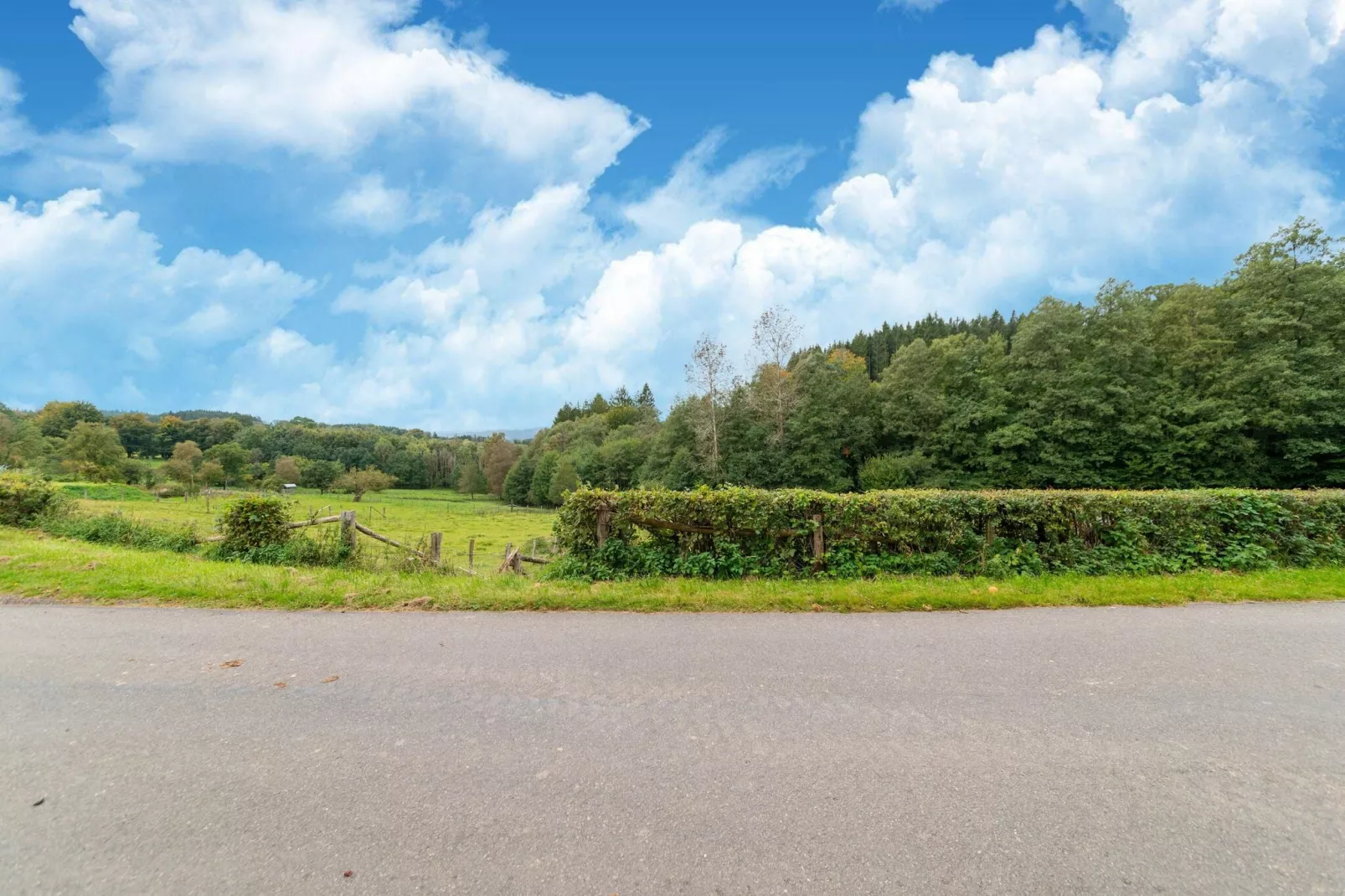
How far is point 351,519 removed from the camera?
9648 millimetres

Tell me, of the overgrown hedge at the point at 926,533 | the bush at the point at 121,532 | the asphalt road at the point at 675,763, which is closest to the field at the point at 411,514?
the bush at the point at 121,532

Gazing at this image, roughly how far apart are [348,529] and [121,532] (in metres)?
7.00

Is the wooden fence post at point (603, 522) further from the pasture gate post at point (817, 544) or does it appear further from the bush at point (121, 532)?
the bush at point (121, 532)

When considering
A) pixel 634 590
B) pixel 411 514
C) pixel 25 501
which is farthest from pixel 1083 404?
pixel 411 514

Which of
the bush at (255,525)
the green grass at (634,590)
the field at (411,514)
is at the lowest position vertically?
the field at (411,514)

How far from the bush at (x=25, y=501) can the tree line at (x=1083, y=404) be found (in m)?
16.0

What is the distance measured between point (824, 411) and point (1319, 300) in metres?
27.1

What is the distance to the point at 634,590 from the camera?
7.12 meters

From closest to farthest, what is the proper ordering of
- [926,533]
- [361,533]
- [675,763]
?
1. [675,763]
2. [926,533]
3. [361,533]

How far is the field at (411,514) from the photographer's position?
603 inches

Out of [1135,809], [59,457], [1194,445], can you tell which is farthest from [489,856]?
[59,457]

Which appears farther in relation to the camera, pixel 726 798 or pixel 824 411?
pixel 824 411

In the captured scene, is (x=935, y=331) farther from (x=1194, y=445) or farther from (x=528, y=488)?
(x=528, y=488)

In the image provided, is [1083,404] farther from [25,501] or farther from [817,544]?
[25,501]
